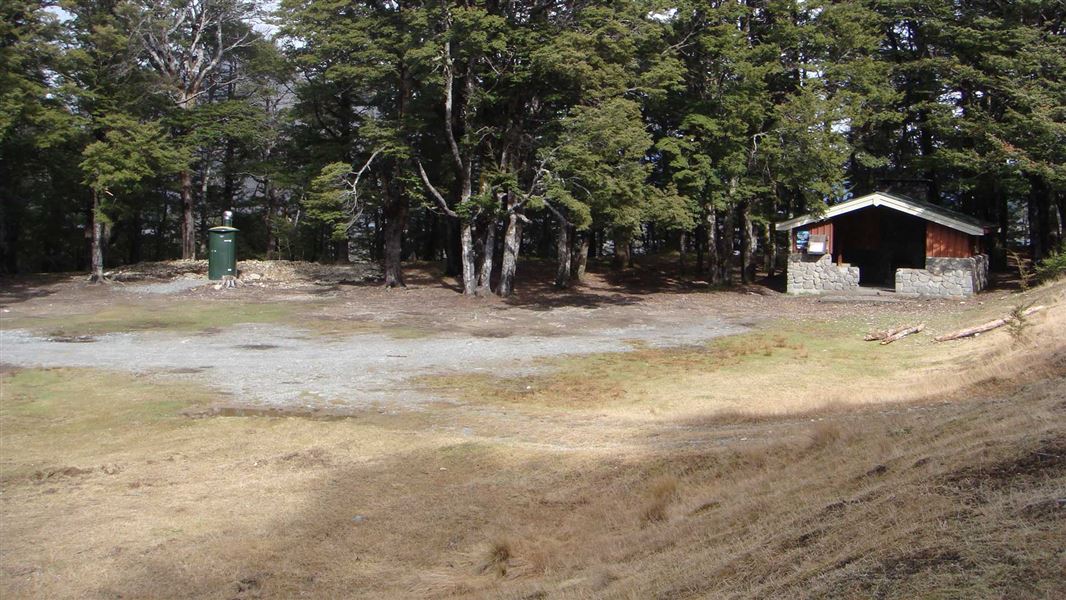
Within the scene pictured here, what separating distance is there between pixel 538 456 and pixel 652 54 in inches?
976

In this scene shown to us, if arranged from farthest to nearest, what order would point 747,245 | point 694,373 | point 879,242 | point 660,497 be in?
point 747,245 → point 879,242 → point 694,373 → point 660,497

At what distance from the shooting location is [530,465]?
30.0 feet

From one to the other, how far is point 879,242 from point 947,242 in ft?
15.9

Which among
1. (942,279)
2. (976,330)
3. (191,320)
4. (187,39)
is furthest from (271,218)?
(976,330)

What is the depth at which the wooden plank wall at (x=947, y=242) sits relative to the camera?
29.6 m

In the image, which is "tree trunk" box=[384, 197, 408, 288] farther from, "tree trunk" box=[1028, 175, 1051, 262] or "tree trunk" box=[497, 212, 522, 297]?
"tree trunk" box=[1028, 175, 1051, 262]

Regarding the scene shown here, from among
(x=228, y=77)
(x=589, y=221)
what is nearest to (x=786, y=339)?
(x=589, y=221)

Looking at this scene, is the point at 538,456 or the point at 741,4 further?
the point at 741,4

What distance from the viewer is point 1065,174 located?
27.5 meters

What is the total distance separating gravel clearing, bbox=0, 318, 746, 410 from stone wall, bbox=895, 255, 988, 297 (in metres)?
10.8

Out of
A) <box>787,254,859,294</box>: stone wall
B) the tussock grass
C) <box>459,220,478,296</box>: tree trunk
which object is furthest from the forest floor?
<box>787,254,859,294</box>: stone wall

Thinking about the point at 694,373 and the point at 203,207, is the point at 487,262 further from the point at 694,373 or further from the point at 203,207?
the point at 203,207

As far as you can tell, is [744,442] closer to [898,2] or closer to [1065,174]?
[1065,174]

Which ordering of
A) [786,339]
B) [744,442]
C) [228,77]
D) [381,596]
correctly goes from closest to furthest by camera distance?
[381,596] → [744,442] → [786,339] → [228,77]
